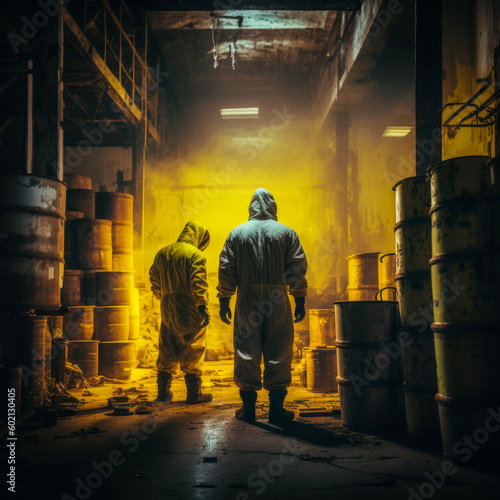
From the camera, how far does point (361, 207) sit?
11047mm

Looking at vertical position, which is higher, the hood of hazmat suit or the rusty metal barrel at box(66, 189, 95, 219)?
the rusty metal barrel at box(66, 189, 95, 219)

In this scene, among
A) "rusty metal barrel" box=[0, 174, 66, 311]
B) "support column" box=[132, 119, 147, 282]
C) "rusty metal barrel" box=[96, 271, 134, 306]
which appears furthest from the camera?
"support column" box=[132, 119, 147, 282]

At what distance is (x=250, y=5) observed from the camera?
304 inches

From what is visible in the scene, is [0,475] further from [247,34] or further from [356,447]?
[247,34]

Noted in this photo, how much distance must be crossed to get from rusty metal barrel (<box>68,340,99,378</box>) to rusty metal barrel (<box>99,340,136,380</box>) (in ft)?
0.89

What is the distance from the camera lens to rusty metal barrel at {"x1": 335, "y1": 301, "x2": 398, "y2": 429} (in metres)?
3.85

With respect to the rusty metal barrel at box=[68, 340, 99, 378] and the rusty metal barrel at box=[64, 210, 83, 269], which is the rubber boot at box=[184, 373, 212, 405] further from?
the rusty metal barrel at box=[64, 210, 83, 269]

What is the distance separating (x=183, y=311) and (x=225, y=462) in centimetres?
246

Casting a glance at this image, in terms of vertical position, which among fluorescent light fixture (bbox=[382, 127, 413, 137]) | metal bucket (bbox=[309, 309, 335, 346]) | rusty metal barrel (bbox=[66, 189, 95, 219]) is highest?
fluorescent light fixture (bbox=[382, 127, 413, 137])

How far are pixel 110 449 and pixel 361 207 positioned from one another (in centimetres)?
877

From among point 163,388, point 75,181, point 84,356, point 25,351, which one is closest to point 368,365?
point 163,388

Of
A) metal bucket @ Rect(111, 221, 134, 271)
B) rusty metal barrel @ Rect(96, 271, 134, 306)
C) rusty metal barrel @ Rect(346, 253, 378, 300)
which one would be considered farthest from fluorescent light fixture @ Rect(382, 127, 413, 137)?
rusty metal barrel @ Rect(96, 271, 134, 306)

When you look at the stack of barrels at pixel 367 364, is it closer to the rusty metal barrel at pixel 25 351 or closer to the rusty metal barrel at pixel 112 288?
the rusty metal barrel at pixel 25 351

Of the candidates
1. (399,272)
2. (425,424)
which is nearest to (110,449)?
(425,424)
